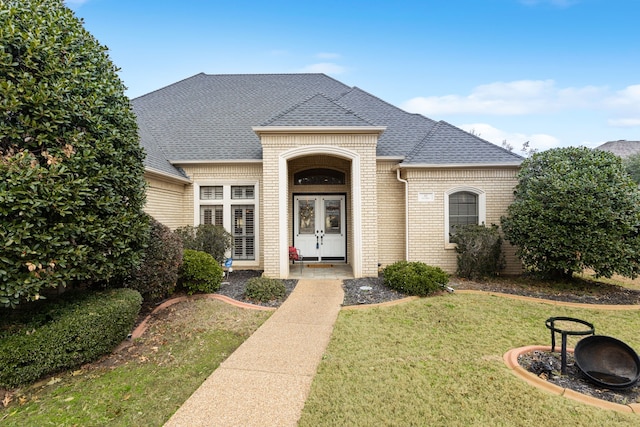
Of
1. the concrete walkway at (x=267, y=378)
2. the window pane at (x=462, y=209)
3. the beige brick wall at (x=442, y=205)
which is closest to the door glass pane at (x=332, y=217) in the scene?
the beige brick wall at (x=442, y=205)

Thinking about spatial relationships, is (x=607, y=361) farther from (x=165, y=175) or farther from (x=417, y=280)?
(x=165, y=175)

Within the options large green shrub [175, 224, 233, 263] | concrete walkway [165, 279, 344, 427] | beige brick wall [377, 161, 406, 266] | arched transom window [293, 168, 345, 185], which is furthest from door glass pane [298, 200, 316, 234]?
concrete walkway [165, 279, 344, 427]

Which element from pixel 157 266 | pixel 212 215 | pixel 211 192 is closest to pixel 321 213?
pixel 212 215

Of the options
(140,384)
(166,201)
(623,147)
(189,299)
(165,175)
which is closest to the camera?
(140,384)

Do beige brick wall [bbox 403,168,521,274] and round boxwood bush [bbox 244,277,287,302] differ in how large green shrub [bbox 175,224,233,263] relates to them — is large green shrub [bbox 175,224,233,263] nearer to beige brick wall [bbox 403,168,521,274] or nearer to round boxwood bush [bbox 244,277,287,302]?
round boxwood bush [bbox 244,277,287,302]

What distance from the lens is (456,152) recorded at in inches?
376

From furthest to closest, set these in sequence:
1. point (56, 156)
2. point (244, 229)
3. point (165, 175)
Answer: point (244, 229) < point (165, 175) < point (56, 156)

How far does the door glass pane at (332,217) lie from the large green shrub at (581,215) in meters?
5.63

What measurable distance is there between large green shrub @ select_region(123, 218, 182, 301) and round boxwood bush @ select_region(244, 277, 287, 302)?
171 cm

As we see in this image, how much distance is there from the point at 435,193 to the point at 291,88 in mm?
8485

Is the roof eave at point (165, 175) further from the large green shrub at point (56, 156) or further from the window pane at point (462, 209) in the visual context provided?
the window pane at point (462, 209)

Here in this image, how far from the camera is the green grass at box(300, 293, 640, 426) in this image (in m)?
2.80

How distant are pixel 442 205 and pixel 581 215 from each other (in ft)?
11.3

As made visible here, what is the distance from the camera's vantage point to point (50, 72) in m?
3.71
